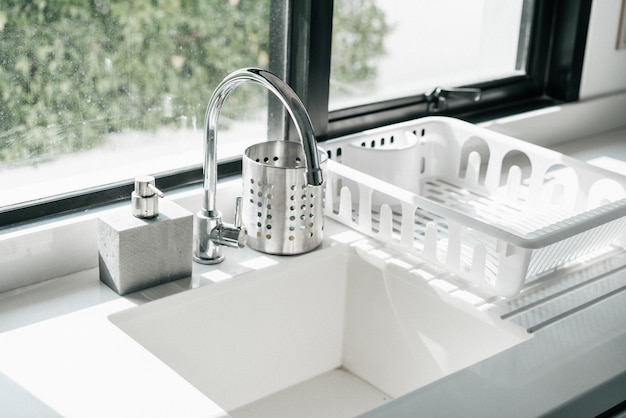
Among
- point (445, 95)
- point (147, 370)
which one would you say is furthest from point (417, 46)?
point (147, 370)

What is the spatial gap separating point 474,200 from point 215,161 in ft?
1.86

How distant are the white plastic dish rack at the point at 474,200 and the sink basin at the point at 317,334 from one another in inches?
2.7

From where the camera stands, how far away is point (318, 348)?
4.73ft

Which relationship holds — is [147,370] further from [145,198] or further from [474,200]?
[474,200]

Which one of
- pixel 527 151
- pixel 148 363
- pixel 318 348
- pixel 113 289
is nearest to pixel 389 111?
pixel 527 151

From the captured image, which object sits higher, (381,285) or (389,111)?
(389,111)

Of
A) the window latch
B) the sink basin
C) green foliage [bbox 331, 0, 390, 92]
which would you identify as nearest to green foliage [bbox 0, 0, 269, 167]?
green foliage [bbox 331, 0, 390, 92]

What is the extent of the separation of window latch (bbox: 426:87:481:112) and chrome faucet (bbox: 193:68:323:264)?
65 centimetres

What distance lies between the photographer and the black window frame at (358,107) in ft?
4.58

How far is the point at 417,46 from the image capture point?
184cm

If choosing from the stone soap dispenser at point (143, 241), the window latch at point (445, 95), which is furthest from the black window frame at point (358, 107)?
the stone soap dispenser at point (143, 241)

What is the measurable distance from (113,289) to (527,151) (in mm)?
790

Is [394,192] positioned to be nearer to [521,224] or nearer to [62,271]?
[521,224]

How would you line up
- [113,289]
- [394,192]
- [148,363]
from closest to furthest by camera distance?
[148,363], [113,289], [394,192]
